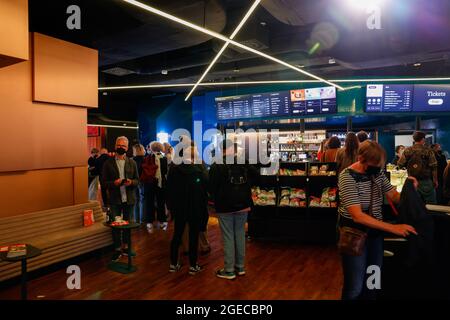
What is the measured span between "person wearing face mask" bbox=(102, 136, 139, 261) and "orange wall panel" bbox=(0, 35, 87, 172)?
579 millimetres

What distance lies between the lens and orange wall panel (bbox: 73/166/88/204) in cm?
512

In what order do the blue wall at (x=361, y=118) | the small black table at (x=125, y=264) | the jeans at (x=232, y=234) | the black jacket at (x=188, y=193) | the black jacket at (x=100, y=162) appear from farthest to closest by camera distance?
the blue wall at (x=361, y=118) → the black jacket at (x=100, y=162) → the small black table at (x=125, y=264) → the black jacket at (x=188, y=193) → the jeans at (x=232, y=234)

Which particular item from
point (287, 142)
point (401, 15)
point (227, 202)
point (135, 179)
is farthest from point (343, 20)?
point (287, 142)

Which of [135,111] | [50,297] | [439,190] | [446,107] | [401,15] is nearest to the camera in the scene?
[50,297]

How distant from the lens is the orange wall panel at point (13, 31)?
10.5 ft

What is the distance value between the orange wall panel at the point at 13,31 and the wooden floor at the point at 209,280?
2391 millimetres

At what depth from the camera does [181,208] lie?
4.16 meters

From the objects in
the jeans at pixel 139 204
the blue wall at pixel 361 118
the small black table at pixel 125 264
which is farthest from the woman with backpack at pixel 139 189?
the blue wall at pixel 361 118

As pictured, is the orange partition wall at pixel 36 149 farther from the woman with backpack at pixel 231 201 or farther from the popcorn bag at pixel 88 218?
the woman with backpack at pixel 231 201

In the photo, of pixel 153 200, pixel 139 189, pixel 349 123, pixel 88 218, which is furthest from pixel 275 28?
pixel 88 218

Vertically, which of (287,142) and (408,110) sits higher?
(408,110)

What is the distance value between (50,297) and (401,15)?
5.57 m

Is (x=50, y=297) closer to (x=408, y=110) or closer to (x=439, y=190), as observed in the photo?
(x=439, y=190)

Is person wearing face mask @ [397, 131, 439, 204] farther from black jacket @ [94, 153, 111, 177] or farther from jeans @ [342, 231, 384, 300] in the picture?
black jacket @ [94, 153, 111, 177]
